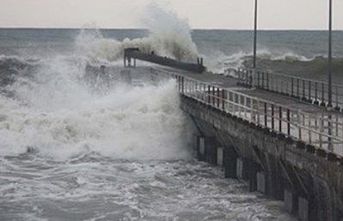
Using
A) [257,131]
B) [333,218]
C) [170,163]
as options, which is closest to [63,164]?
[170,163]

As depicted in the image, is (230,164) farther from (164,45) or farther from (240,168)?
(164,45)

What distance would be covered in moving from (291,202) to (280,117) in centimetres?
200

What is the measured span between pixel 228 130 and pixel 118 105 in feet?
35.8

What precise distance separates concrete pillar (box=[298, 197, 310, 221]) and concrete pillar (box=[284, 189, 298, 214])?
1.43ft

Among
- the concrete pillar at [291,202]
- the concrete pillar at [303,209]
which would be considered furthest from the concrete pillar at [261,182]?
the concrete pillar at [303,209]

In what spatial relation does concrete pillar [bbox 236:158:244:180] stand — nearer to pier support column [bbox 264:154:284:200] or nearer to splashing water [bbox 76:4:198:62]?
pier support column [bbox 264:154:284:200]

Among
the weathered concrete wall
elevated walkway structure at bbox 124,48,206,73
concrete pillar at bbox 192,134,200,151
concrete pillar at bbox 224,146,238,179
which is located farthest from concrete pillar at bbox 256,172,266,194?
elevated walkway structure at bbox 124,48,206,73

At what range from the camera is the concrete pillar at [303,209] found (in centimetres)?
1504

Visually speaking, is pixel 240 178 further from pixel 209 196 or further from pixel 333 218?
pixel 333 218

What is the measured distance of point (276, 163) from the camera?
55.4 ft

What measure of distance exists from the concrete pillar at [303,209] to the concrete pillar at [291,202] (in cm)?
44

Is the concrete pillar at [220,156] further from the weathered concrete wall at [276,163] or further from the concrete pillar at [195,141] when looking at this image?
the concrete pillar at [195,141]

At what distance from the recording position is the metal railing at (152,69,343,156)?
47.5ft

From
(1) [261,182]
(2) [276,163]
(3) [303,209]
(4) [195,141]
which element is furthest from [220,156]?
(3) [303,209]
